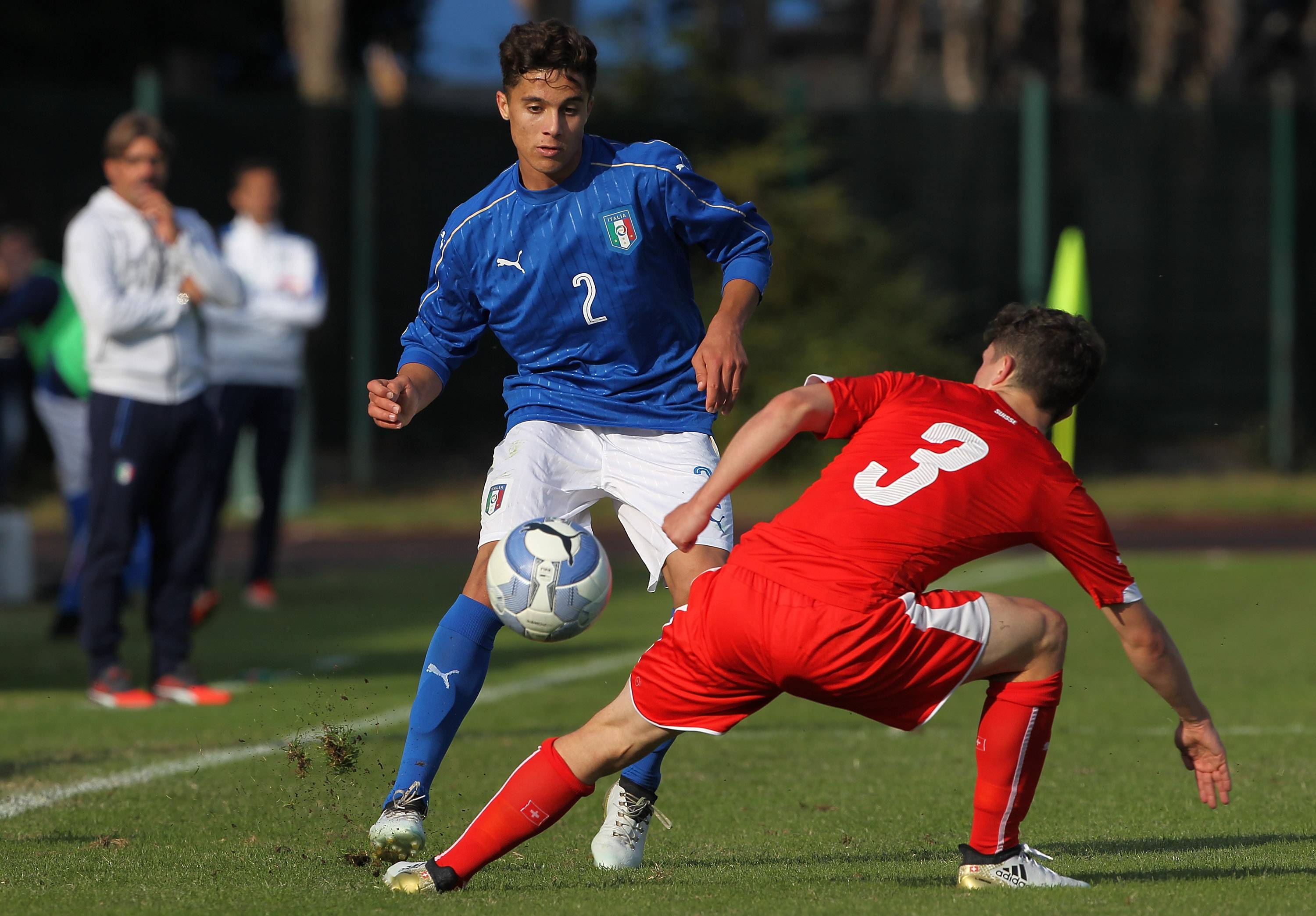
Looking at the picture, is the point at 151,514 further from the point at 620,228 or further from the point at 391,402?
the point at 620,228

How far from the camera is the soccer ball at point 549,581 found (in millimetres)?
4309

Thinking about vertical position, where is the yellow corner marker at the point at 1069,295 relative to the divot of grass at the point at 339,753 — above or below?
below

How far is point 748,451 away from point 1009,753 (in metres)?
0.95

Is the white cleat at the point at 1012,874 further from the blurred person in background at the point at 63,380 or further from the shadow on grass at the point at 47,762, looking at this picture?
the blurred person in background at the point at 63,380

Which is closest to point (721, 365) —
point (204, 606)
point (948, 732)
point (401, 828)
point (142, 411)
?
point (401, 828)

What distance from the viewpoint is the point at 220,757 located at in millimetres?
6461

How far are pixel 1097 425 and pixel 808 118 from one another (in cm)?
455

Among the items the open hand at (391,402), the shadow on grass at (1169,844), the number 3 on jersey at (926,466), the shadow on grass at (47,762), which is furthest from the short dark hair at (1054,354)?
the shadow on grass at (47,762)

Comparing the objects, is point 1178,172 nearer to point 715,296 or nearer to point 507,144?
point 715,296

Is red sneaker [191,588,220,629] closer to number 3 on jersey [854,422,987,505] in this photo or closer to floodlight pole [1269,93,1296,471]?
number 3 on jersey [854,422,987,505]

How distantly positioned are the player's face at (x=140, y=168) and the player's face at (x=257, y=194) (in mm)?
3220

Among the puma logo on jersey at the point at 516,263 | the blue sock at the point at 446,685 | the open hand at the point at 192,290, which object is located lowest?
the blue sock at the point at 446,685

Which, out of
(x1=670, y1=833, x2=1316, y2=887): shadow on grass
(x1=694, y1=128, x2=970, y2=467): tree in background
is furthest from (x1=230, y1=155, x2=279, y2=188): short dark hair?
(x1=670, y1=833, x2=1316, y2=887): shadow on grass

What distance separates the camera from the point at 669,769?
6285 millimetres
